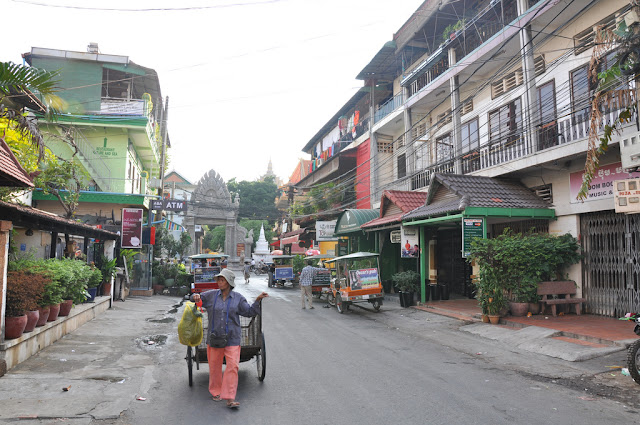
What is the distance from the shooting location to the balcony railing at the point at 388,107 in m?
24.4

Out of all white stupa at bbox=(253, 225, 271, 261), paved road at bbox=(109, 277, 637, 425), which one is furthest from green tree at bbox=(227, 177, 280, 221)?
paved road at bbox=(109, 277, 637, 425)

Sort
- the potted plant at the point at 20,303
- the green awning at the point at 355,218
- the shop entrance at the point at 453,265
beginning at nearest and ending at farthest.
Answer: the potted plant at the point at 20,303
the shop entrance at the point at 453,265
the green awning at the point at 355,218

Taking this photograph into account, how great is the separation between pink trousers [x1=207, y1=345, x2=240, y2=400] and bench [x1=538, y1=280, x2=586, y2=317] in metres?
9.36

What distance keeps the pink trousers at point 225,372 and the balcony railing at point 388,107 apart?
2058cm

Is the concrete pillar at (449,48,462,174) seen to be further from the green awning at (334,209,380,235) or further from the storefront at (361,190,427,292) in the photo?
the green awning at (334,209,380,235)

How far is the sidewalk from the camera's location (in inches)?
324

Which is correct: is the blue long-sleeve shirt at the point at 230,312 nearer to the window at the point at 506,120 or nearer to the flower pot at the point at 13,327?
the flower pot at the point at 13,327

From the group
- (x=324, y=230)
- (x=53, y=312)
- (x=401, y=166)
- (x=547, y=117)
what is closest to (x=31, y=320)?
(x=53, y=312)

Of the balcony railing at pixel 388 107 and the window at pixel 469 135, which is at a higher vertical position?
the balcony railing at pixel 388 107

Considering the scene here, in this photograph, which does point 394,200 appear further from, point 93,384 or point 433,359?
point 93,384

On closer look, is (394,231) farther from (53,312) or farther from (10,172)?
(10,172)

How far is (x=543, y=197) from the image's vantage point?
14.4 metres

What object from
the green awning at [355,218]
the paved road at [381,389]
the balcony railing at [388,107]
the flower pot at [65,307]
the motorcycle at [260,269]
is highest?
the balcony railing at [388,107]

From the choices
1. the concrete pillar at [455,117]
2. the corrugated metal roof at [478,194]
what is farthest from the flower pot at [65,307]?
the concrete pillar at [455,117]
